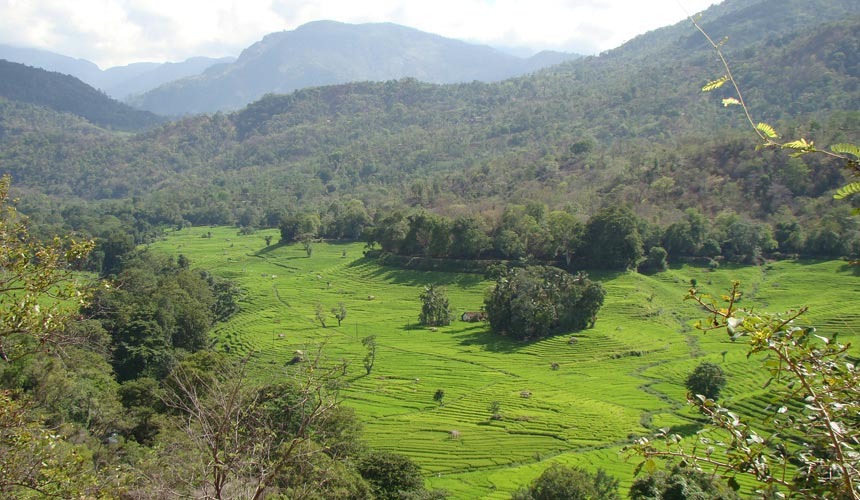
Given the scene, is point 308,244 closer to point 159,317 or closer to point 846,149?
point 159,317

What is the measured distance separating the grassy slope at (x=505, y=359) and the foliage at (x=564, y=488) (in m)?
2.76

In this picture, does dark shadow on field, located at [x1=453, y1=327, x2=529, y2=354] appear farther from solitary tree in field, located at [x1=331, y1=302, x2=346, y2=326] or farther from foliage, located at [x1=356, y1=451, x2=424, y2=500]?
foliage, located at [x1=356, y1=451, x2=424, y2=500]

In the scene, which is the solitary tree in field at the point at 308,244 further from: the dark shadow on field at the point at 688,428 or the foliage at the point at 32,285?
the foliage at the point at 32,285

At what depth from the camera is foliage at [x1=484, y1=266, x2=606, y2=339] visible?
44.8 m

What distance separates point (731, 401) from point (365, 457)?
73.0ft

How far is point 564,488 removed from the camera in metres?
20.2

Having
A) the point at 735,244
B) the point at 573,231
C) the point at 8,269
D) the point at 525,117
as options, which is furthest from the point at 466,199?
the point at 8,269

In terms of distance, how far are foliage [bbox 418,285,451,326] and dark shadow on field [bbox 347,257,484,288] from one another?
8.02 metres

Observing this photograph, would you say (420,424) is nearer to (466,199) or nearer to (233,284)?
(233,284)

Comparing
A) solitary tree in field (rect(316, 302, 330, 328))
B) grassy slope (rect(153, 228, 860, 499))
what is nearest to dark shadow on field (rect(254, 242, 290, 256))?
grassy slope (rect(153, 228, 860, 499))

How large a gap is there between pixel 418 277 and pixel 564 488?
40.9 meters

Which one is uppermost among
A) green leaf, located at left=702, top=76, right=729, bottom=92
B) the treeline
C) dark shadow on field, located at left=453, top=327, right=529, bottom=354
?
the treeline

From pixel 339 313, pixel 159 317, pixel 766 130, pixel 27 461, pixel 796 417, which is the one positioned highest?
pixel 766 130

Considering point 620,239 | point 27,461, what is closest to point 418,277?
point 620,239
